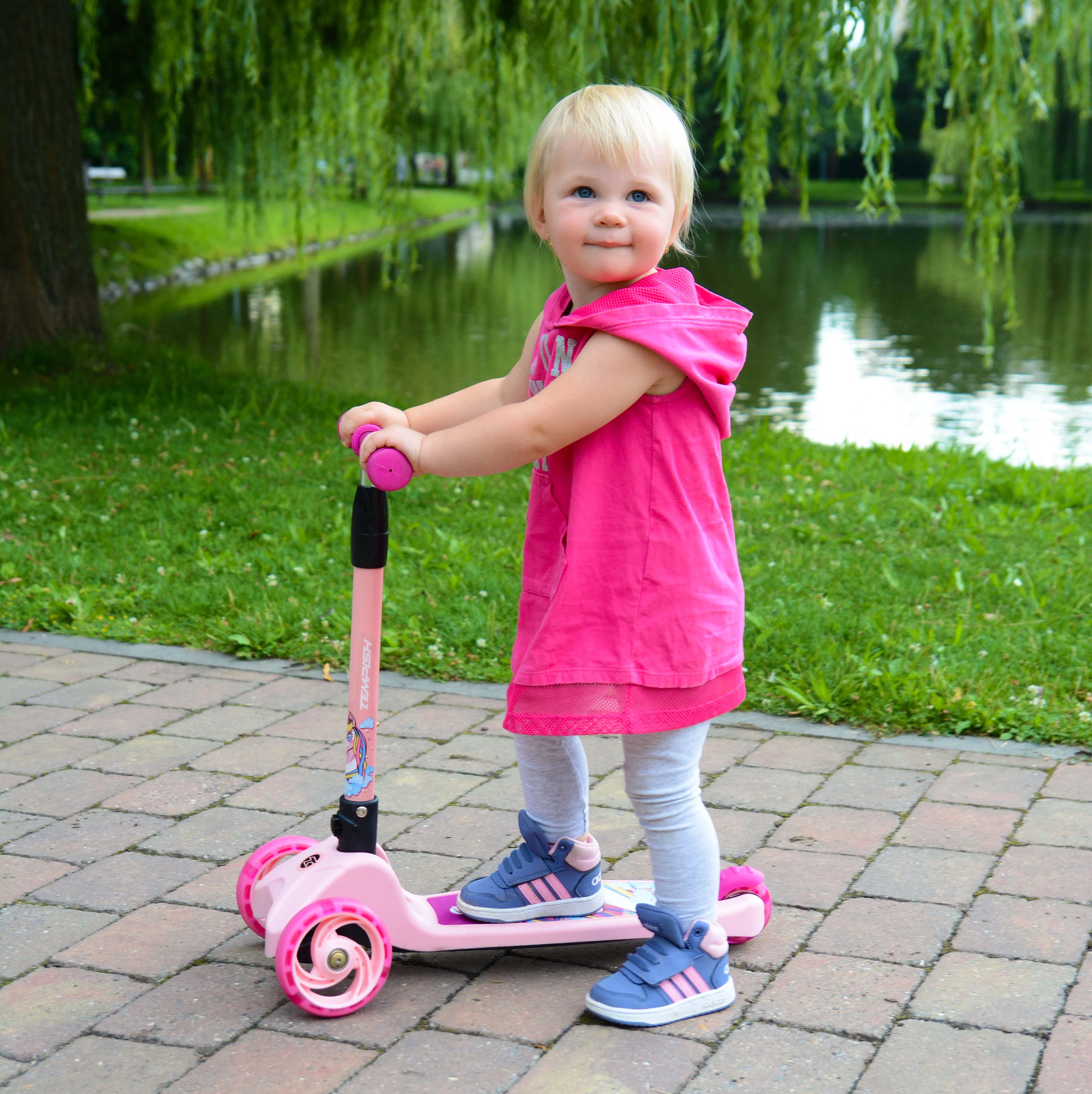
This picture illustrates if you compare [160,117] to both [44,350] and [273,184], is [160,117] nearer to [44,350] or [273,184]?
[273,184]

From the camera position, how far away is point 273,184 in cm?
888

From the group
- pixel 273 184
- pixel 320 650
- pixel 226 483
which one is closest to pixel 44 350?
pixel 273 184

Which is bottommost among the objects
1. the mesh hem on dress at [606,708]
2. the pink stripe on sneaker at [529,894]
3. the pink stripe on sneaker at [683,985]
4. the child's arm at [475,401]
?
the pink stripe on sneaker at [683,985]

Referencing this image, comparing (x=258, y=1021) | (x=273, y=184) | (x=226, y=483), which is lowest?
(x=258, y=1021)

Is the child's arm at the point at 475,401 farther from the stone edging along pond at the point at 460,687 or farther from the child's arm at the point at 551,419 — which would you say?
the stone edging along pond at the point at 460,687

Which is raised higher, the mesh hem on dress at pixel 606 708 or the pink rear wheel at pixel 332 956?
the mesh hem on dress at pixel 606 708

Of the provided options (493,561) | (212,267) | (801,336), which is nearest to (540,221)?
(493,561)

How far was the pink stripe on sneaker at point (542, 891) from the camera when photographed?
2.50 meters

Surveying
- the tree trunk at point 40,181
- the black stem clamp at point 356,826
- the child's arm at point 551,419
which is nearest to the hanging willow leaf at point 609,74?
the tree trunk at point 40,181

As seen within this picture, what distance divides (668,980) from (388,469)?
982 millimetres

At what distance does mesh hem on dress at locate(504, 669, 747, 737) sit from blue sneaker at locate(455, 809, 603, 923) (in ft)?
1.20

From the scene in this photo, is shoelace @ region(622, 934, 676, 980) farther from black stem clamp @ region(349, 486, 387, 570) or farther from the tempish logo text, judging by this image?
black stem clamp @ region(349, 486, 387, 570)

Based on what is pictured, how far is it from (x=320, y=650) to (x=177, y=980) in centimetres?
183

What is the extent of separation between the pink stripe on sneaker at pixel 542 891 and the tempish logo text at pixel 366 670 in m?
0.49
